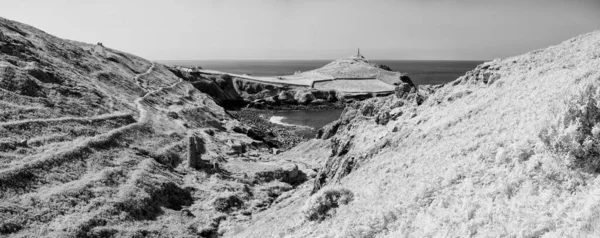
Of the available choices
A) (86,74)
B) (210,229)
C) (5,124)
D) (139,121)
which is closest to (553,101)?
(210,229)

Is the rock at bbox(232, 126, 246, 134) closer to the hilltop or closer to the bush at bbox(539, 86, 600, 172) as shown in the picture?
the hilltop

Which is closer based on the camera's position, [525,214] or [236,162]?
[525,214]

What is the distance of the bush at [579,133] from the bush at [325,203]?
7887mm

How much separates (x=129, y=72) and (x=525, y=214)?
269 feet

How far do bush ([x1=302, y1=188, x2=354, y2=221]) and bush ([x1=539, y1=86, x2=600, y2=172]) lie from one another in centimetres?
789

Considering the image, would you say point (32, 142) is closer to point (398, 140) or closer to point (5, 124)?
point (5, 124)

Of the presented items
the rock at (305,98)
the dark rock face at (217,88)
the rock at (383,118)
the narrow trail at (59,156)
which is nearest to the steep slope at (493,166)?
the rock at (383,118)

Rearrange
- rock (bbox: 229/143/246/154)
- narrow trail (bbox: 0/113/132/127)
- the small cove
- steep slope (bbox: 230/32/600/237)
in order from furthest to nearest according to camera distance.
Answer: the small cove, rock (bbox: 229/143/246/154), narrow trail (bbox: 0/113/132/127), steep slope (bbox: 230/32/600/237)

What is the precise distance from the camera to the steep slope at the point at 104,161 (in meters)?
25.2

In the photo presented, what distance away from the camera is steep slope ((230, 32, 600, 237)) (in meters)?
9.23

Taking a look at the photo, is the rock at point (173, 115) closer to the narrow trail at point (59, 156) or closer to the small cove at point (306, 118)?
the narrow trail at point (59, 156)

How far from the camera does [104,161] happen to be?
108 ft

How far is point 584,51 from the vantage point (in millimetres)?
16688

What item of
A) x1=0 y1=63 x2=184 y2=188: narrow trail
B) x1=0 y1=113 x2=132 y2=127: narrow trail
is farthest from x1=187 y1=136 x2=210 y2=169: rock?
x1=0 y1=113 x2=132 y2=127: narrow trail
